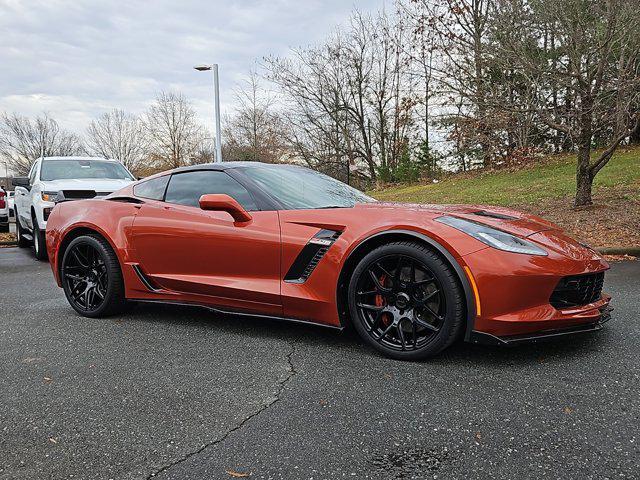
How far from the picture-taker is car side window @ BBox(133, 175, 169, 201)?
12.8 ft

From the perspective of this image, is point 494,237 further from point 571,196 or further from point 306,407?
point 571,196

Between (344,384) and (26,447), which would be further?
(344,384)

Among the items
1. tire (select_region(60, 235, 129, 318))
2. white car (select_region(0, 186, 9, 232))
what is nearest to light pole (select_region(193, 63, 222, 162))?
white car (select_region(0, 186, 9, 232))

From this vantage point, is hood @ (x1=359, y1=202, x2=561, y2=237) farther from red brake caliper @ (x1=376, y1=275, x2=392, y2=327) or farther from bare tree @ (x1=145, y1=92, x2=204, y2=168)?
bare tree @ (x1=145, y1=92, x2=204, y2=168)

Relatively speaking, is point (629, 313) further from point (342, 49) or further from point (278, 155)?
point (278, 155)

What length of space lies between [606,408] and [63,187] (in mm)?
7746

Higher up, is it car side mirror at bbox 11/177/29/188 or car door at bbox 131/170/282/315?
car side mirror at bbox 11/177/29/188

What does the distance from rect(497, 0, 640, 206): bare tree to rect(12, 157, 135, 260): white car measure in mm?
7116

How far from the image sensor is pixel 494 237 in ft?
9.06

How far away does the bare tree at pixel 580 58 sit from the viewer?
7680 mm

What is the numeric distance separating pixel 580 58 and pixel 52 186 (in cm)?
869

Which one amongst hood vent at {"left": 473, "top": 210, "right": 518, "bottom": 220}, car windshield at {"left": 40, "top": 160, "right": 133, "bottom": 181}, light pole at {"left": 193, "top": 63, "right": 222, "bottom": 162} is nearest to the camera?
hood vent at {"left": 473, "top": 210, "right": 518, "bottom": 220}

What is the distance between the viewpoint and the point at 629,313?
3.74 meters

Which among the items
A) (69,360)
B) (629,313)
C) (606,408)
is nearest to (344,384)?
(606,408)
